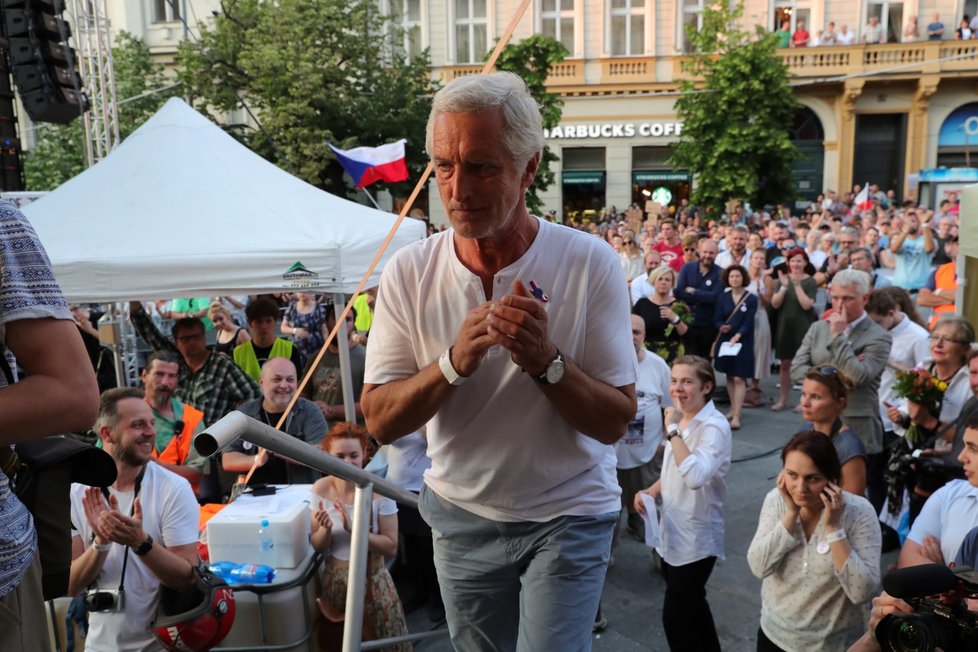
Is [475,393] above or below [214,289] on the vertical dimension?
above

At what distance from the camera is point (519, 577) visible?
1837 millimetres

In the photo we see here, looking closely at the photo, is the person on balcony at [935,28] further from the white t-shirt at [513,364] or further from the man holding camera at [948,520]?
the white t-shirt at [513,364]

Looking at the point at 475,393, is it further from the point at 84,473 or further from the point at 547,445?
the point at 84,473

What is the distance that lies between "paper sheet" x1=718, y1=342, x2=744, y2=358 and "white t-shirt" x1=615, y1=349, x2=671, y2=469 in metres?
3.37

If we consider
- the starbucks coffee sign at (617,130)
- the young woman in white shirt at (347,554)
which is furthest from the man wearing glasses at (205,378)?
the starbucks coffee sign at (617,130)

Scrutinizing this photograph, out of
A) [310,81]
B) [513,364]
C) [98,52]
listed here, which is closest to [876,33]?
[310,81]

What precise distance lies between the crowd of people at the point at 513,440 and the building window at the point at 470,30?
2348cm

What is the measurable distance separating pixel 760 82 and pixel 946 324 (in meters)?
16.8

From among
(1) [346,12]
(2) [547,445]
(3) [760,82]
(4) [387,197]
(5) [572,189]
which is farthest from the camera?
(5) [572,189]

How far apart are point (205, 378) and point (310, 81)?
16204 mm

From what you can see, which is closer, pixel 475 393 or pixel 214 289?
pixel 475 393

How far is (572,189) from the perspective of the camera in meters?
30.0

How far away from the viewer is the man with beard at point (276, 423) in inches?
193

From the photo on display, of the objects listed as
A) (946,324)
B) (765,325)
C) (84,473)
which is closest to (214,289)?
(84,473)
